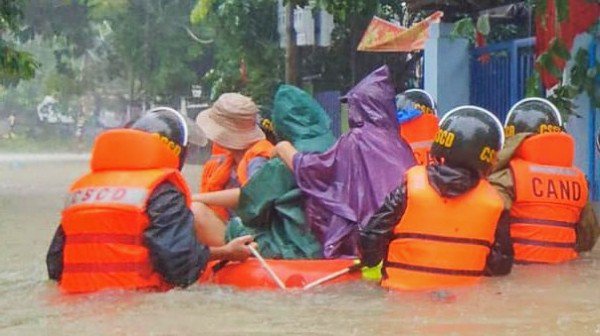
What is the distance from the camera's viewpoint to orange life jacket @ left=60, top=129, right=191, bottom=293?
583cm

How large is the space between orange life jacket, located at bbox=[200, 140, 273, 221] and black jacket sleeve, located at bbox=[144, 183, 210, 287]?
1242mm

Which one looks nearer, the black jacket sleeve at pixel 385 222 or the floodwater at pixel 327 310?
the floodwater at pixel 327 310

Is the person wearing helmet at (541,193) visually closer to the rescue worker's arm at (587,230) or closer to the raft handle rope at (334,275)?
the rescue worker's arm at (587,230)

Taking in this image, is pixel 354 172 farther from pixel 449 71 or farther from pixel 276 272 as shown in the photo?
pixel 449 71

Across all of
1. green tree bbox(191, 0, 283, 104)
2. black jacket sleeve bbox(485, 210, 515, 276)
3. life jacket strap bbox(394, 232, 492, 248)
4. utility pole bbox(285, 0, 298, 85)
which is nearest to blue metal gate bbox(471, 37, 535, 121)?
black jacket sleeve bbox(485, 210, 515, 276)

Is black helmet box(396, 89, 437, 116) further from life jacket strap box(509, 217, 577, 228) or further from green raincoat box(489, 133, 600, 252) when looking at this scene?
life jacket strap box(509, 217, 577, 228)

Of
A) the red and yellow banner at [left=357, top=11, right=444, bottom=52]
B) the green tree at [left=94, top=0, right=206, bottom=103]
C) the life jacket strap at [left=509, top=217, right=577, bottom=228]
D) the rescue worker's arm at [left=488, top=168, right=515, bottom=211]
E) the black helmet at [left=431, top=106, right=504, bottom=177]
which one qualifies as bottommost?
the green tree at [left=94, top=0, right=206, bottom=103]

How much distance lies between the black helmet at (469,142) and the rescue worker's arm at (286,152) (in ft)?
3.50

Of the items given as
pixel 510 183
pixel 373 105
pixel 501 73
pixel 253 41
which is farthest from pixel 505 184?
pixel 253 41

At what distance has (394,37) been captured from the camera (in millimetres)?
16469

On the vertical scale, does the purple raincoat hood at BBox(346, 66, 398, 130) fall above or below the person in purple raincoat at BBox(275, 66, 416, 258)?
above

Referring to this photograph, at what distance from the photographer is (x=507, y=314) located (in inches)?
224

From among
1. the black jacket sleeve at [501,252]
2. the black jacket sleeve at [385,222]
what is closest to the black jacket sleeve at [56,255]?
the black jacket sleeve at [385,222]

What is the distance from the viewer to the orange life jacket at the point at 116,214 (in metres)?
5.83
